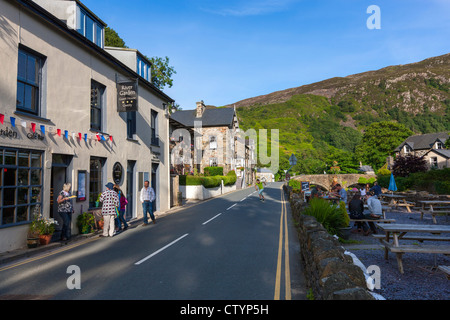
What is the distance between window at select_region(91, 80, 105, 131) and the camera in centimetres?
1240

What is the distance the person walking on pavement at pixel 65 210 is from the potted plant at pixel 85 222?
98 centimetres

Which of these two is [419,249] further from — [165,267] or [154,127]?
[154,127]

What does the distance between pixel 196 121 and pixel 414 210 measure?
40365mm

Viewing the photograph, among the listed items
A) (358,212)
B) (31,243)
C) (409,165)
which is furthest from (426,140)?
(31,243)

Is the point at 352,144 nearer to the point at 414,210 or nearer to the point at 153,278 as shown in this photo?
the point at 414,210

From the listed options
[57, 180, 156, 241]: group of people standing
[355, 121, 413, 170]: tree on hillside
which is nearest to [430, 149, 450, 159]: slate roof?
[355, 121, 413, 170]: tree on hillside

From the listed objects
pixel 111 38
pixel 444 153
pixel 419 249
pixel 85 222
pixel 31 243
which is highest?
pixel 111 38

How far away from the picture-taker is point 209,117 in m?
53.7

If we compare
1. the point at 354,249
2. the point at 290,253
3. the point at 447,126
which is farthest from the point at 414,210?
the point at 447,126

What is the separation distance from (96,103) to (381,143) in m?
92.6

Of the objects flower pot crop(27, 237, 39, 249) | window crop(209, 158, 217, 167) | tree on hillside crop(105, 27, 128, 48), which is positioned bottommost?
flower pot crop(27, 237, 39, 249)

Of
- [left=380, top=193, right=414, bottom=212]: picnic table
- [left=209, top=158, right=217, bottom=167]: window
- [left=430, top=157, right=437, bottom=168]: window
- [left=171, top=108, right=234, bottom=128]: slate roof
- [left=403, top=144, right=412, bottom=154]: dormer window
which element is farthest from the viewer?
[left=403, top=144, right=412, bottom=154]: dormer window

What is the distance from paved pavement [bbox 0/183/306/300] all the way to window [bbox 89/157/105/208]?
222cm

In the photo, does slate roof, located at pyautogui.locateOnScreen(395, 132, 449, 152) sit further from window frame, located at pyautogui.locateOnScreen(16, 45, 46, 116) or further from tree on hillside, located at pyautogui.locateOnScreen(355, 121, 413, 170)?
window frame, located at pyautogui.locateOnScreen(16, 45, 46, 116)
